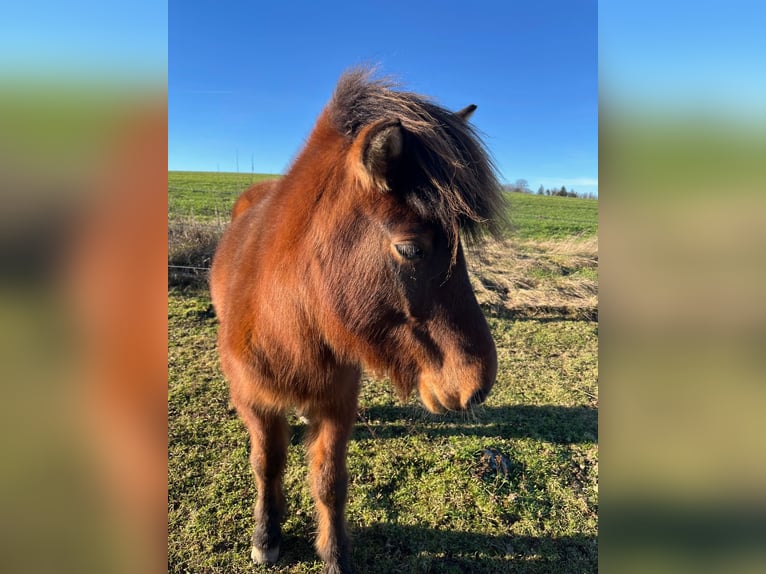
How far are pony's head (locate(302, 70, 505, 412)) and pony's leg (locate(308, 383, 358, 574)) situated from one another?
87 cm

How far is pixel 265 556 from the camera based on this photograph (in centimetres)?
268

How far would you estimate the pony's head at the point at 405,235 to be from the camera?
1652mm

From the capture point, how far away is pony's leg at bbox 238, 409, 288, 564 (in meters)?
2.68

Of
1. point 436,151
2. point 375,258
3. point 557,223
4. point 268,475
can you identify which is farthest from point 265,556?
point 557,223

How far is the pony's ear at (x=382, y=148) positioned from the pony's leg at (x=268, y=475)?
1.81 metres

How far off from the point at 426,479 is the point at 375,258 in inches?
98.8
